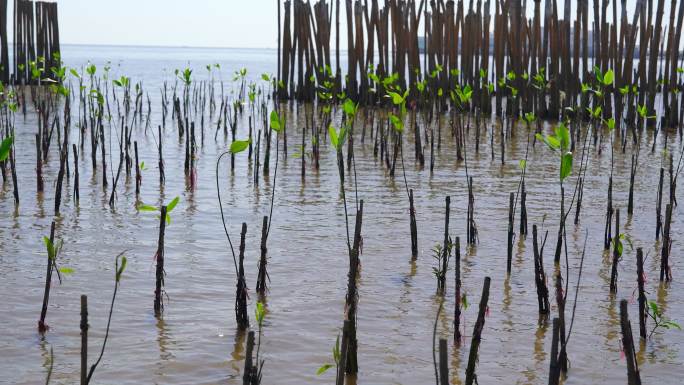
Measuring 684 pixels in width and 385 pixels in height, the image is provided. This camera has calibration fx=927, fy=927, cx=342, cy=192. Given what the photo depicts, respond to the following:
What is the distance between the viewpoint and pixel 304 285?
4598 mm

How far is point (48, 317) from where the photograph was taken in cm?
395

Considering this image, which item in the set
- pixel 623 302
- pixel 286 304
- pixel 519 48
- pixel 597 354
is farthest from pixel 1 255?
pixel 519 48

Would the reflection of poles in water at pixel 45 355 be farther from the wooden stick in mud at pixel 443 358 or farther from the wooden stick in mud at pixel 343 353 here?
the wooden stick in mud at pixel 443 358

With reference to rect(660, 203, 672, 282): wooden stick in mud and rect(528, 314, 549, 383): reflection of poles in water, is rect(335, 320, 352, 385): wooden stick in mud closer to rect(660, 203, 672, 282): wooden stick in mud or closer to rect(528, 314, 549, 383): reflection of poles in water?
rect(528, 314, 549, 383): reflection of poles in water

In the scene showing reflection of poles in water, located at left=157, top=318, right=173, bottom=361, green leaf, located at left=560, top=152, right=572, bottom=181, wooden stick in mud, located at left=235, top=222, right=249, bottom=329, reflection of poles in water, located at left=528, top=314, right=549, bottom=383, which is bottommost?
reflection of poles in water, located at left=528, top=314, right=549, bottom=383

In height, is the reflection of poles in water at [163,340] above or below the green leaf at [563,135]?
below

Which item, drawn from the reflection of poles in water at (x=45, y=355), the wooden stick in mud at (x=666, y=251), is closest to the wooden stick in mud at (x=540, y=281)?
the wooden stick in mud at (x=666, y=251)

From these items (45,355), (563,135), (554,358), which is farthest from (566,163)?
A: (45,355)

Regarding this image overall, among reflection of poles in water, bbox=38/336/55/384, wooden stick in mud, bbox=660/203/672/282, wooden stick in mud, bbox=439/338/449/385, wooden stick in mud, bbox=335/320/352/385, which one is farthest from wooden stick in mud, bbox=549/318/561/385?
wooden stick in mud, bbox=660/203/672/282

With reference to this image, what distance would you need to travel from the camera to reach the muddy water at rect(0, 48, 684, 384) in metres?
3.49

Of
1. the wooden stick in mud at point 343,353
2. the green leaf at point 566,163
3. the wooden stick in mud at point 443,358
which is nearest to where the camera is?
the wooden stick in mud at point 443,358

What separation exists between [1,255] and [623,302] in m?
3.55

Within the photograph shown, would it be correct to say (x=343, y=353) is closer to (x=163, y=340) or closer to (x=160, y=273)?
(x=163, y=340)

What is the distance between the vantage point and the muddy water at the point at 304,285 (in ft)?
11.5
